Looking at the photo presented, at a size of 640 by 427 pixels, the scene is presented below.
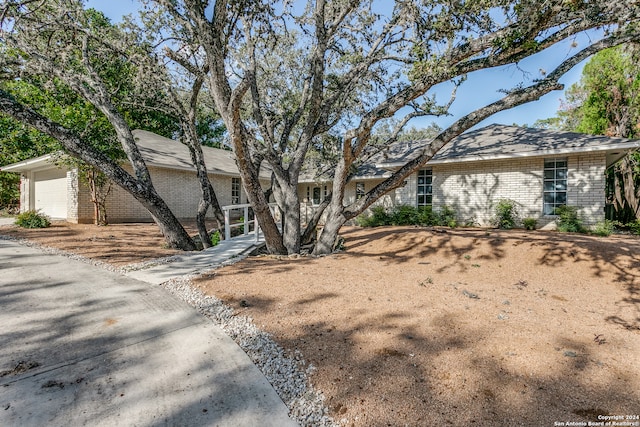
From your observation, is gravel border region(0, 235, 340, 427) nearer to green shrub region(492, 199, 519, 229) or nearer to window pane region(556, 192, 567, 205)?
green shrub region(492, 199, 519, 229)

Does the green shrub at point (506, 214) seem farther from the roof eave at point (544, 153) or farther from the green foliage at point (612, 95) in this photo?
the green foliage at point (612, 95)

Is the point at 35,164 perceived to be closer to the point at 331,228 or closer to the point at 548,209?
the point at 331,228

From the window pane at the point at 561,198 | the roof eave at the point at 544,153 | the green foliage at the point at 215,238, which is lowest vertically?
the green foliage at the point at 215,238

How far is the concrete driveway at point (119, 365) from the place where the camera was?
6.67ft

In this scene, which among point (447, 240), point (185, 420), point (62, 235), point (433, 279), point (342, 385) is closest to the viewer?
point (185, 420)

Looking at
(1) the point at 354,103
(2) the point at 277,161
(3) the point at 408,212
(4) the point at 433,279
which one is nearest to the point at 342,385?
(4) the point at 433,279

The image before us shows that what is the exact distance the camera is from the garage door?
14.1 meters

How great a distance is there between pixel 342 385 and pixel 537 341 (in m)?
2.01

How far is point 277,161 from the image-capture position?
7.16m

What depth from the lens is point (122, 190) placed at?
44.1 ft

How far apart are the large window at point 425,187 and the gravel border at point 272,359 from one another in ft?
34.7

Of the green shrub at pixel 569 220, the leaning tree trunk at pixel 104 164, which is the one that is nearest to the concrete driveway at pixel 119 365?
the leaning tree trunk at pixel 104 164

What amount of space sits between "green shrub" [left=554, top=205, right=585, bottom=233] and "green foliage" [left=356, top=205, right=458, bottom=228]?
319 cm

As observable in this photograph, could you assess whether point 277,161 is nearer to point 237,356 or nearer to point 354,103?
point 354,103
